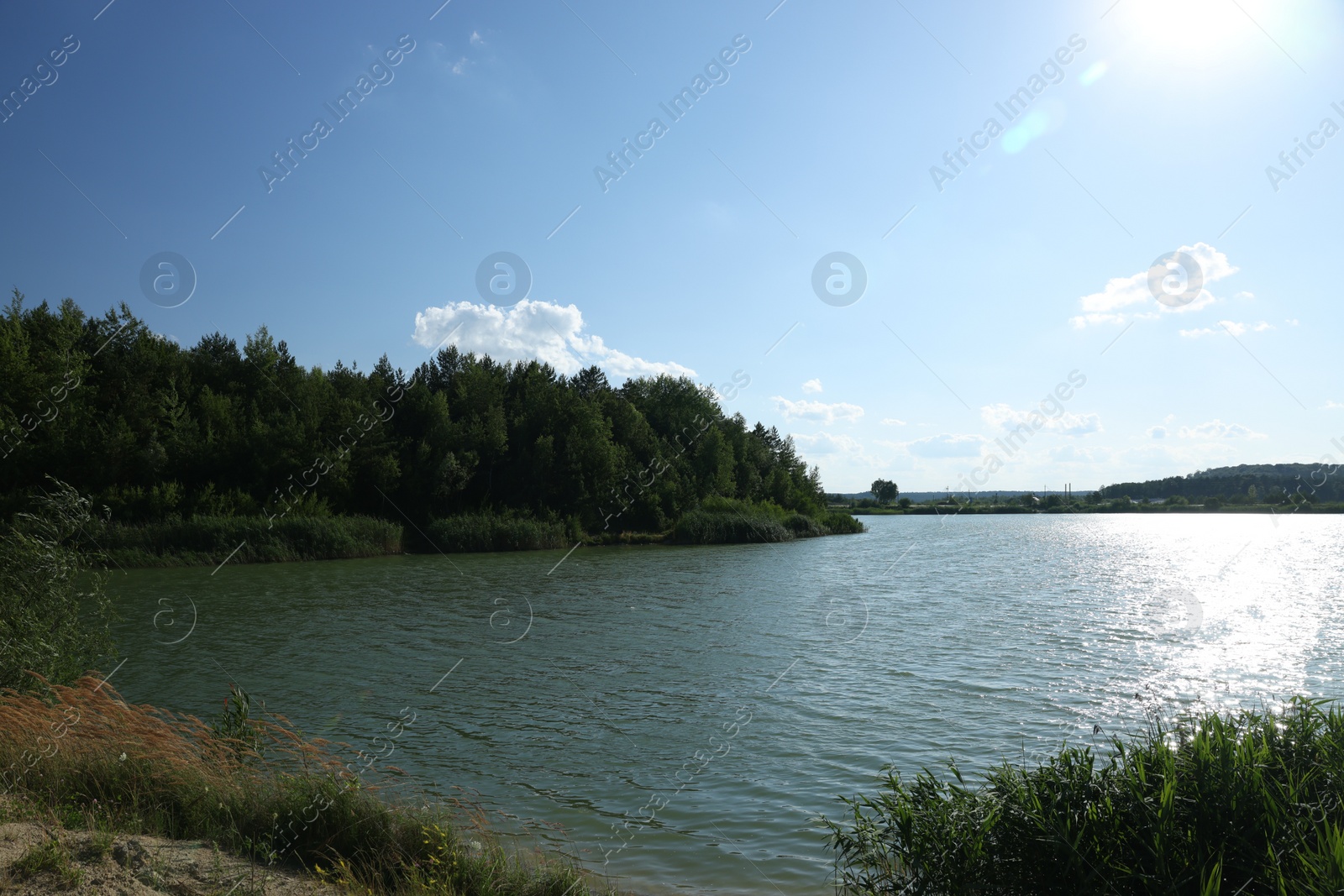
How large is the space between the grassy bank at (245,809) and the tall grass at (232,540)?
36.3 m

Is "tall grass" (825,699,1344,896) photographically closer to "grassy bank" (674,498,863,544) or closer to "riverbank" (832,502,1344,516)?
"grassy bank" (674,498,863,544)

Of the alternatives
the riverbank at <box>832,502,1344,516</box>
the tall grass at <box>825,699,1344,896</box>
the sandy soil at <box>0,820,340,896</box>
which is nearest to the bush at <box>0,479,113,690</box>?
the sandy soil at <box>0,820,340,896</box>

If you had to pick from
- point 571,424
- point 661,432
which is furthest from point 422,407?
point 661,432

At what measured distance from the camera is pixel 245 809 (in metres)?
6.95

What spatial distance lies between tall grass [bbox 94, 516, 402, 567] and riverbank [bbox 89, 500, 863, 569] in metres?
0.04

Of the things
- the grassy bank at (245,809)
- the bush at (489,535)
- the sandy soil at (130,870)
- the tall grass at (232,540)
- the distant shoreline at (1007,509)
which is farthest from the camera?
the distant shoreline at (1007,509)

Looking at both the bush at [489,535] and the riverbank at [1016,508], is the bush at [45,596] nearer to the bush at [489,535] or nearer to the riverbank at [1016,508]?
the bush at [489,535]

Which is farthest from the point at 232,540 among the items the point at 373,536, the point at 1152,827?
the point at 1152,827

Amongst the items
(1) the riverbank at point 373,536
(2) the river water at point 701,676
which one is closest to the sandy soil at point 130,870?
(2) the river water at point 701,676

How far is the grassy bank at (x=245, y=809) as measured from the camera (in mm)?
6090

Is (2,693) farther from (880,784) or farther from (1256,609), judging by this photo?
(1256,609)

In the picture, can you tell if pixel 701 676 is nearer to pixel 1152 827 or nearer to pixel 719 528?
pixel 1152 827

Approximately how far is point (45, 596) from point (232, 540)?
35.0 meters

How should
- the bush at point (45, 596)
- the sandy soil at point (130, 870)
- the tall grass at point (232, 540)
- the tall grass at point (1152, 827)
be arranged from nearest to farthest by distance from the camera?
the tall grass at point (1152, 827) < the sandy soil at point (130, 870) < the bush at point (45, 596) < the tall grass at point (232, 540)
